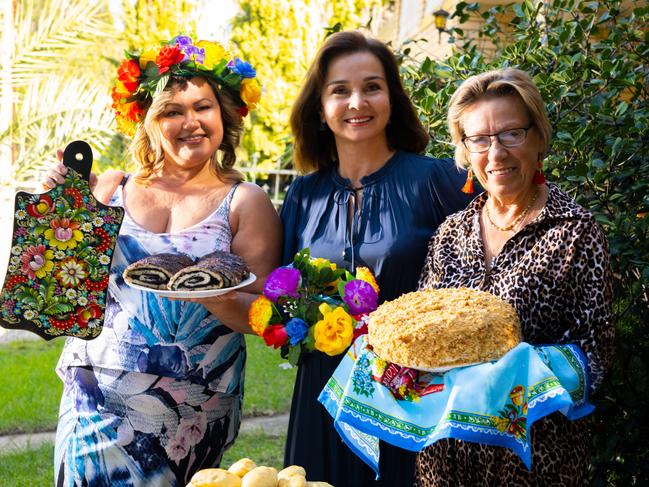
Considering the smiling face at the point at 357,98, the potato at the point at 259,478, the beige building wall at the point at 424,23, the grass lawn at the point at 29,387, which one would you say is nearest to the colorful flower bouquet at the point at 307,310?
the potato at the point at 259,478

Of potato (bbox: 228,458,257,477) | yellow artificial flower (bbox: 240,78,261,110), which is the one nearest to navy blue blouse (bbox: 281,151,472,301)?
yellow artificial flower (bbox: 240,78,261,110)

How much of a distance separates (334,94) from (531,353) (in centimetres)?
138

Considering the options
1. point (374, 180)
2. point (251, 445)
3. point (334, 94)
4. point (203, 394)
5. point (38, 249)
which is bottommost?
point (251, 445)

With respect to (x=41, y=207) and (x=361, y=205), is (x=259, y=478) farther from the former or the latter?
(x=41, y=207)

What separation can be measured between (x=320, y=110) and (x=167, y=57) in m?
0.65

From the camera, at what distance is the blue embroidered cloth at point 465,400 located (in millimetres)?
1917

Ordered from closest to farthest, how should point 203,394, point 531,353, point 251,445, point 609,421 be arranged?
point 531,353, point 203,394, point 609,421, point 251,445

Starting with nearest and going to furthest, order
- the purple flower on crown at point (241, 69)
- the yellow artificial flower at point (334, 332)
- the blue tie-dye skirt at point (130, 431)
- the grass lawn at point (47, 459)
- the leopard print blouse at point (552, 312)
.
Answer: the leopard print blouse at point (552, 312) < the yellow artificial flower at point (334, 332) < the blue tie-dye skirt at point (130, 431) < the purple flower on crown at point (241, 69) < the grass lawn at point (47, 459)

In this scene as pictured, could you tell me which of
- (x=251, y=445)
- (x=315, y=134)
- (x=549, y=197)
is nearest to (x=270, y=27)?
(x=251, y=445)

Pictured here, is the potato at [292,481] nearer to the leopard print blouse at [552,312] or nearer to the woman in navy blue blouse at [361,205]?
the leopard print blouse at [552,312]

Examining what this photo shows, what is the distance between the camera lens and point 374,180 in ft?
9.65

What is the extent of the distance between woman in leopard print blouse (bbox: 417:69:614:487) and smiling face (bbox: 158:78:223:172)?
92 cm

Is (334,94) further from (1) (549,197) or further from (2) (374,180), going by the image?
(1) (549,197)

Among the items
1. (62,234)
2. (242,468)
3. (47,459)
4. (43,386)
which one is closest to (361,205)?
(62,234)
